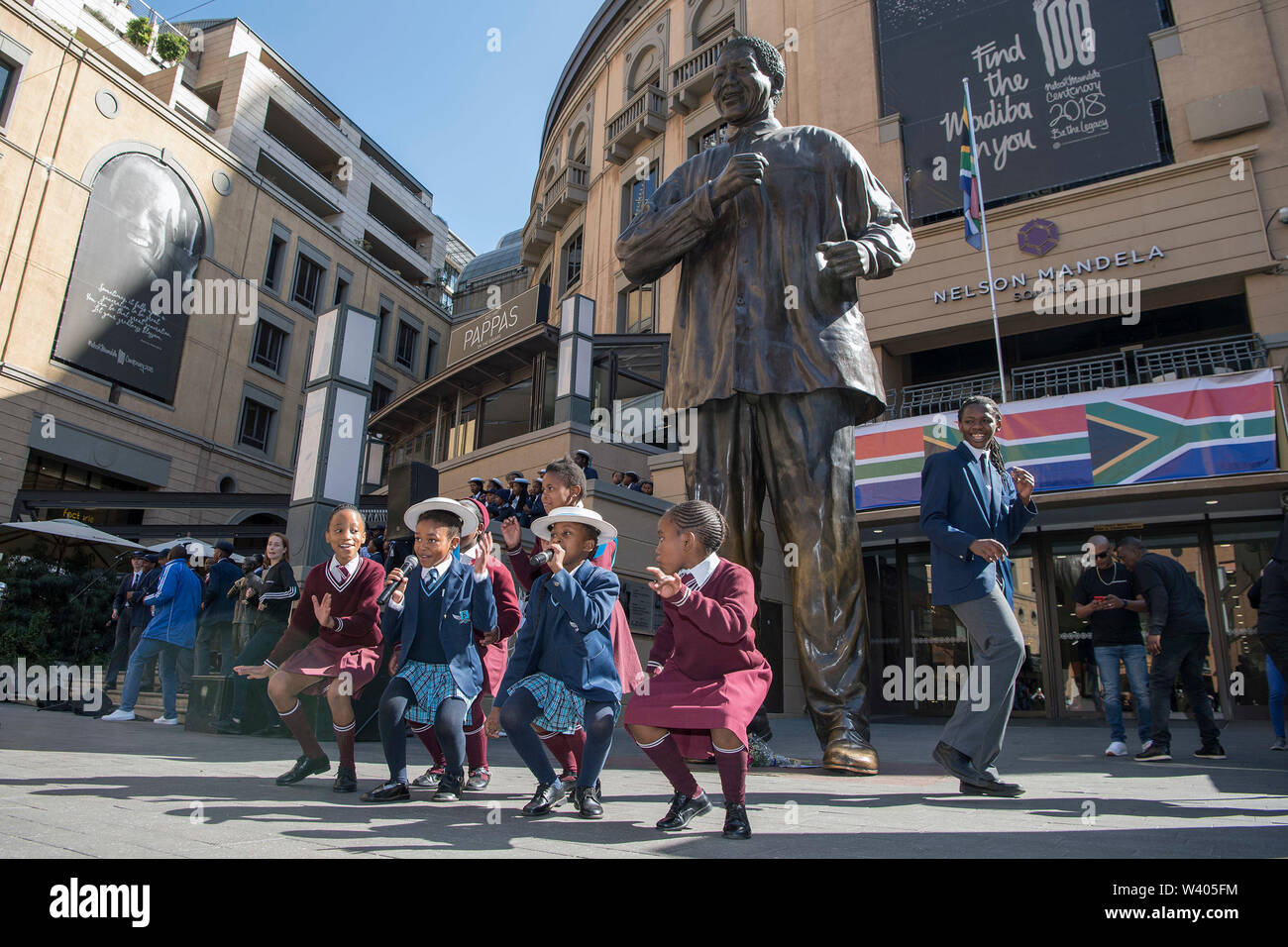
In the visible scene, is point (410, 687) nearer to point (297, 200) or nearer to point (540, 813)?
point (540, 813)

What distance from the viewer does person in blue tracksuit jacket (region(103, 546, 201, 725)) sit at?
9641 mm

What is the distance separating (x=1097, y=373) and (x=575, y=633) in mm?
15341

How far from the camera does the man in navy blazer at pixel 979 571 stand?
12.1ft

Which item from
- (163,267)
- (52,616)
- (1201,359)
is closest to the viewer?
(52,616)

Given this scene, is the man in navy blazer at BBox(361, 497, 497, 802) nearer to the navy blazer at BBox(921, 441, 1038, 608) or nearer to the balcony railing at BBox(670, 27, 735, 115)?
the navy blazer at BBox(921, 441, 1038, 608)

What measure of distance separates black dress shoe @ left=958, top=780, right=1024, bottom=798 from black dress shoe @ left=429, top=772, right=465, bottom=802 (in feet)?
7.19

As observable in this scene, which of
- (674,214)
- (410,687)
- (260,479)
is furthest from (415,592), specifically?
(260,479)

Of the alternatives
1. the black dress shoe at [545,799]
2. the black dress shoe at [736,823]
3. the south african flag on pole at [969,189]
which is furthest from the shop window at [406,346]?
the black dress shoe at [736,823]

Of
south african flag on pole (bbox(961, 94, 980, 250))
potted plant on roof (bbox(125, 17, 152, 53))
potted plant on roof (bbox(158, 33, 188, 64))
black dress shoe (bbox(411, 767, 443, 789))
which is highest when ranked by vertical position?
potted plant on roof (bbox(158, 33, 188, 64))

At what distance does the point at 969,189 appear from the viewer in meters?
16.4

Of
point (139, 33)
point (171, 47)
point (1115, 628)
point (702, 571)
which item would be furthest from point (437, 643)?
point (171, 47)

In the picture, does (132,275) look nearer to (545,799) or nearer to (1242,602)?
(545,799)

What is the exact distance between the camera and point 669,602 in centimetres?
299

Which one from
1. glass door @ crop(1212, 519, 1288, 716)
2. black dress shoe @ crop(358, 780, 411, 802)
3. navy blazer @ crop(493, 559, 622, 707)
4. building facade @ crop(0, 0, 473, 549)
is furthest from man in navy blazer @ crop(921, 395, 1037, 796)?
building facade @ crop(0, 0, 473, 549)
